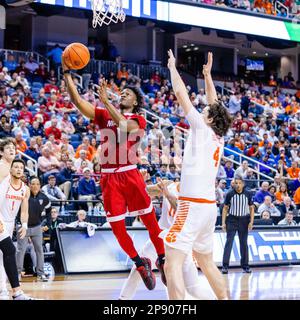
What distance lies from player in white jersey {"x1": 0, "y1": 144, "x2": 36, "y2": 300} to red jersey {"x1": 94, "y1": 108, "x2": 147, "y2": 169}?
1175 millimetres

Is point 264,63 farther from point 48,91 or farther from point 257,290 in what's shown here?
point 257,290

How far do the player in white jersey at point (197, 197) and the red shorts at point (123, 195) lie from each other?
861mm

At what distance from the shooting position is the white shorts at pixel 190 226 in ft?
23.5

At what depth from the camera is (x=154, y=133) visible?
19.6 meters

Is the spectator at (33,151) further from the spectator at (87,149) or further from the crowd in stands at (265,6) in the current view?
the crowd in stands at (265,6)

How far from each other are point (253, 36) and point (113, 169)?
71.4 feet

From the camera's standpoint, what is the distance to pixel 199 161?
730 cm

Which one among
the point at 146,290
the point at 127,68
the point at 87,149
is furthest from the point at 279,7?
the point at 146,290

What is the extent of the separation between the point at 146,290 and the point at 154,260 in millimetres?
2427

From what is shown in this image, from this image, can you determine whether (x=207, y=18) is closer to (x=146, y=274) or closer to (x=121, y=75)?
(x=121, y=75)

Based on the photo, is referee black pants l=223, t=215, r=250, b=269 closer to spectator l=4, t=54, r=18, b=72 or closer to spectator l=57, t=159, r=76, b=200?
spectator l=57, t=159, r=76, b=200

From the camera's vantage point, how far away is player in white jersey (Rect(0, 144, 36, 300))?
8461 mm

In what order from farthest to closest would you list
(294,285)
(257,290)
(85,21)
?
(85,21)
(294,285)
(257,290)

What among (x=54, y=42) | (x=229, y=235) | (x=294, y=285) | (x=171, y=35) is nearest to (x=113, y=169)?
(x=294, y=285)
